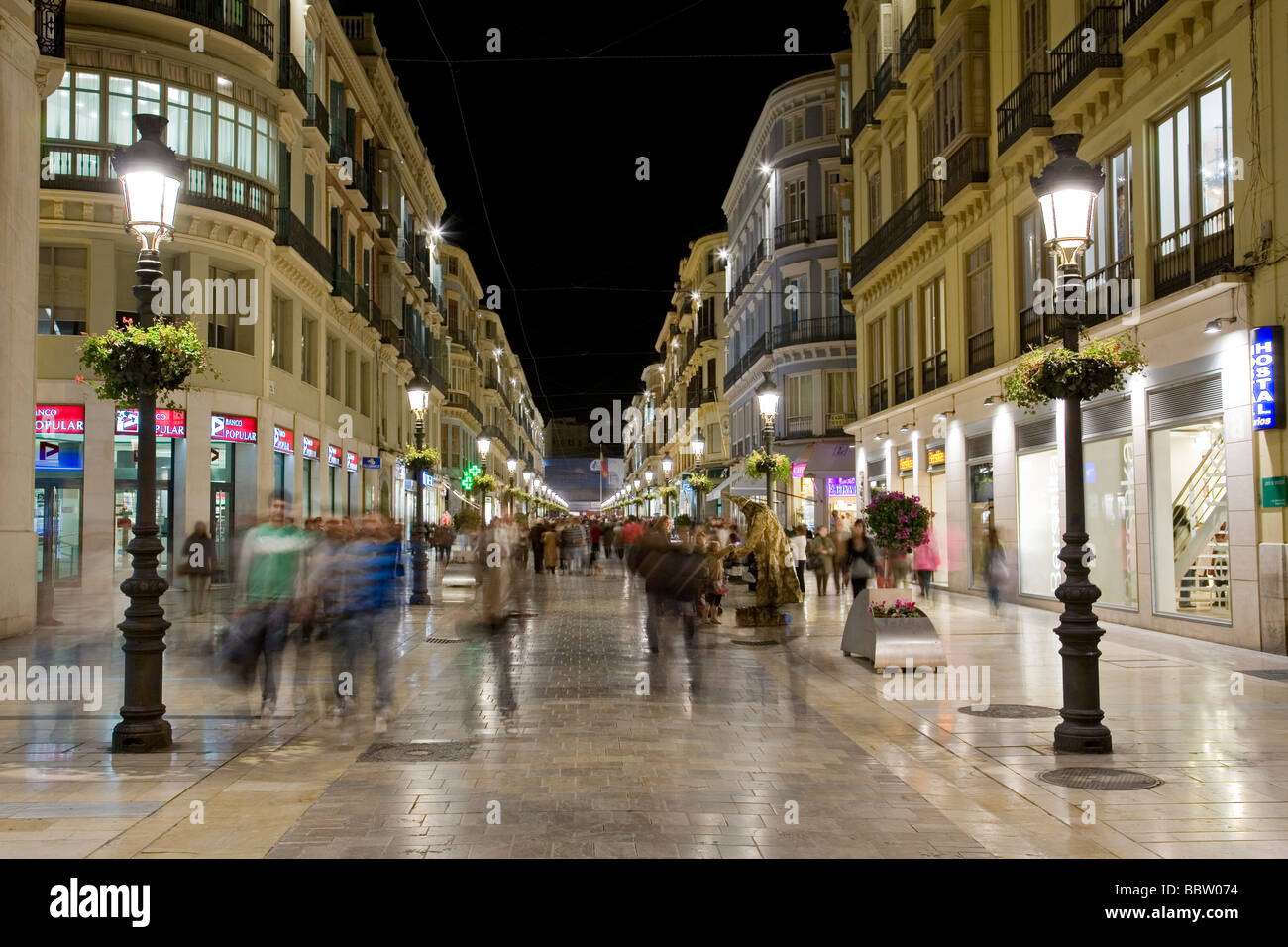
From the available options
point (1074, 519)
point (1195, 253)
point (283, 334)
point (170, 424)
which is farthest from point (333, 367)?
point (1074, 519)

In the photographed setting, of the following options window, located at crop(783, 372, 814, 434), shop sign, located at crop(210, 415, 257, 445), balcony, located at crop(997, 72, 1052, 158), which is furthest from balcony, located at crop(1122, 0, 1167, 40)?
window, located at crop(783, 372, 814, 434)

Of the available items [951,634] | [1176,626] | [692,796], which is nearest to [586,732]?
[692,796]

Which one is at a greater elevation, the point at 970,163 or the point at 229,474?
the point at 970,163

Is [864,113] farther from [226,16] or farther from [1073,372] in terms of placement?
[1073,372]

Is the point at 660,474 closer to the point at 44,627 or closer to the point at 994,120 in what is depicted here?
the point at 994,120

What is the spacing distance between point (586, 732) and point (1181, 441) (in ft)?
35.3

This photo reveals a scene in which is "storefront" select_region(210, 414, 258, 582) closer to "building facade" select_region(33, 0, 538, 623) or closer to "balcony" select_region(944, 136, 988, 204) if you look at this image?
"building facade" select_region(33, 0, 538, 623)

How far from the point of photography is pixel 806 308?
140 ft

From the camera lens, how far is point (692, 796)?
6.84m

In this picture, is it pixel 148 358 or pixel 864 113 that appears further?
pixel 864 113

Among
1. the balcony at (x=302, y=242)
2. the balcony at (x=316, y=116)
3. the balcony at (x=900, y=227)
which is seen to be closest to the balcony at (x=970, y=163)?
the balcony at (x=900, y=227)

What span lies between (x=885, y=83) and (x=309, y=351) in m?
17.0

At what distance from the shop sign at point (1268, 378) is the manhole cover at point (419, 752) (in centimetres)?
1028

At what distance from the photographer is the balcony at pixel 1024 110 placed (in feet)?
63.7
